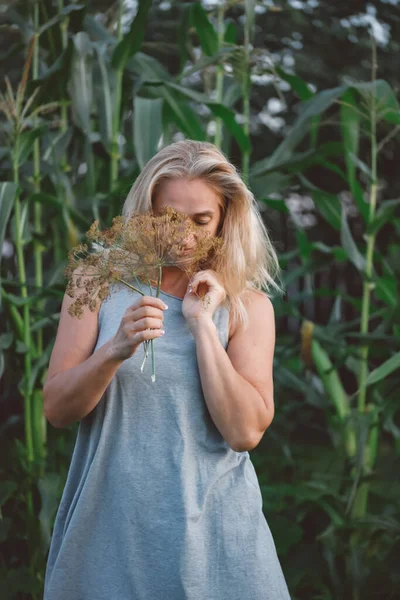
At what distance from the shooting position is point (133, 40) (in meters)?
2.30

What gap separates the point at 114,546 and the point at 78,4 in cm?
163

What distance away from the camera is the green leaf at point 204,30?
2463mm

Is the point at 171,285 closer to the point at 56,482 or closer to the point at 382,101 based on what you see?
the point at 56,482

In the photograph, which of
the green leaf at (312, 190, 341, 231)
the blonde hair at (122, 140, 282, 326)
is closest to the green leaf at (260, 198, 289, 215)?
the green leaf at (312, 190, 341, 231)

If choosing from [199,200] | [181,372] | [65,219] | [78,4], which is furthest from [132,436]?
[78,4]

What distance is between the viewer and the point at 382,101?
230 cm

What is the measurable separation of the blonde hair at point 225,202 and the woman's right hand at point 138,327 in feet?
0.69

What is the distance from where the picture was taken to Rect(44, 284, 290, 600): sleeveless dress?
3.96ft

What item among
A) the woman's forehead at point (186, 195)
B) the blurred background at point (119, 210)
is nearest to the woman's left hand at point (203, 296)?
the woman's forehead at point (186, 195)

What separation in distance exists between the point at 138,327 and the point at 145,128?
118 centimetres

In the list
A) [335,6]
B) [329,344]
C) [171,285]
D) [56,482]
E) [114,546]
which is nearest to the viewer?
[114,546]

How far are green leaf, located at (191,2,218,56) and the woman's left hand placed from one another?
139cm

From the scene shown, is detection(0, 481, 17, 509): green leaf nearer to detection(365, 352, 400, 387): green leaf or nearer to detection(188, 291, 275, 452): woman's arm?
detection(365, 352, 400, 387): green leaf

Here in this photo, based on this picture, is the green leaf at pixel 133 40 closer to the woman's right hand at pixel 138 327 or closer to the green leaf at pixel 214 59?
the green leaf at pixel 214 59
